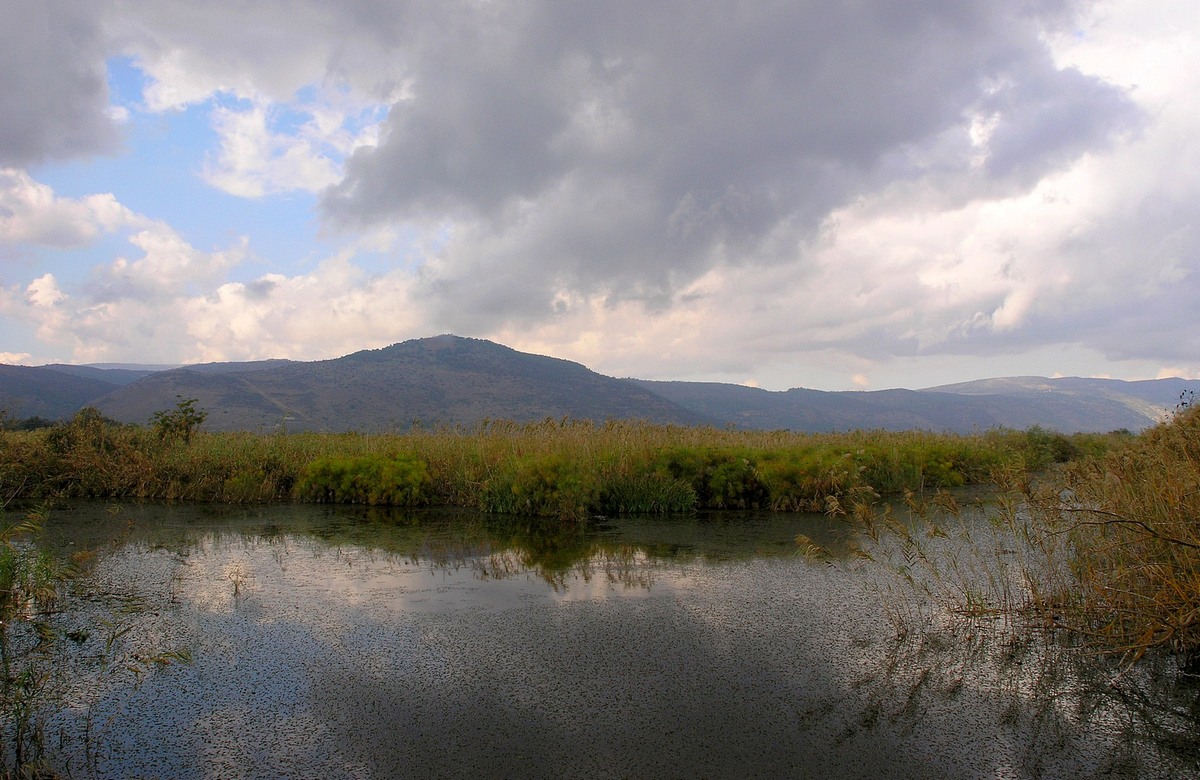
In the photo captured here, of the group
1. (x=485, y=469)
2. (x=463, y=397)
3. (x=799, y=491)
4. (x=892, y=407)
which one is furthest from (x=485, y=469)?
(x=892, y=407)

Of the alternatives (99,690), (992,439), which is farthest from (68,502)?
(992,439)

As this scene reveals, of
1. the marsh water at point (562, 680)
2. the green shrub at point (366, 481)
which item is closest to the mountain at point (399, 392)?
the green shrub at point (366, 481)

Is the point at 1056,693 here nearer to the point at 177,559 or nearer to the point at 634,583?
the point at 634,583

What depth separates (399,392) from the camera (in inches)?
4028

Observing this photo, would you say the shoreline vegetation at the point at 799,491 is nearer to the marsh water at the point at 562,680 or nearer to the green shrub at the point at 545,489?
the green shrub at the point at 545,489

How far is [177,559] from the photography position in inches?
344

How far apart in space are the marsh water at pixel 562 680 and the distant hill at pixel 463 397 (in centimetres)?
1119

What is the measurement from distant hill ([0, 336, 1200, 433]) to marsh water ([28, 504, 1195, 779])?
36.7 feet

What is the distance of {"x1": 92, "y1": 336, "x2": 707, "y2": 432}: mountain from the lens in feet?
268

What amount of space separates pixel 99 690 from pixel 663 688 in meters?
3.78

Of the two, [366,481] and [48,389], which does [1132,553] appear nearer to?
[366,481]

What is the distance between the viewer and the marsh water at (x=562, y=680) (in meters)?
3.85

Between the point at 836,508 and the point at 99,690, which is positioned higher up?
the point at 836,508

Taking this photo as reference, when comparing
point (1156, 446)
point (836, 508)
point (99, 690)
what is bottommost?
point (99, 690)
